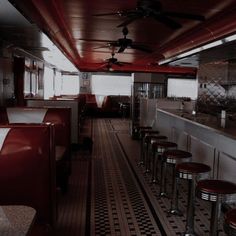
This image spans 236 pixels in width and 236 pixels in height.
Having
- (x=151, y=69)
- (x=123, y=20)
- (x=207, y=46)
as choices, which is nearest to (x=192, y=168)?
(x=207, y=46)

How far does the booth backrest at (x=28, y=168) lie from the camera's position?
7.56 feet

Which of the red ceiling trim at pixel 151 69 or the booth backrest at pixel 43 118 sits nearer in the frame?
the booth backrest at pixel 43 118

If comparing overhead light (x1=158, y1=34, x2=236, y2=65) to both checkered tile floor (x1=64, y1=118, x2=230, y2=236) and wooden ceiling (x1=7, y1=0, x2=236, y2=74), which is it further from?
checkered tile floor (x1=64, y1=118, x2=230, y2=236)

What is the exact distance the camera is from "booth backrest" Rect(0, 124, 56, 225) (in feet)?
7.56

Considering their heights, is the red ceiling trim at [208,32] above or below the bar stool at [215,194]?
above

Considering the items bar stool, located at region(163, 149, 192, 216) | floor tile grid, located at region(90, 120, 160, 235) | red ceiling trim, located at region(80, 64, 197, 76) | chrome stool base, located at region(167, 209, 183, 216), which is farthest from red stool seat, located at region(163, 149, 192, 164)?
red ceiling trim, located at region(80, 64, 197, 76)

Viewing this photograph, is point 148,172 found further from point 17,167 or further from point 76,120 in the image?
point 17,167

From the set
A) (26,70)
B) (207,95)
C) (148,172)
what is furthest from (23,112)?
(207,95)

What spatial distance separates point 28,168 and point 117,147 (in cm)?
552

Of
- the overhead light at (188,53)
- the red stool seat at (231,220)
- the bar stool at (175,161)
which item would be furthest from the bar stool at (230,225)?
the overhead light at (188,53)

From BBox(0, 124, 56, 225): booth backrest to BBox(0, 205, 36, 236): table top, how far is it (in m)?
0.81

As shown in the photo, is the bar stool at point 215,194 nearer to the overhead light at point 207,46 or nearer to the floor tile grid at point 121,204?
the floor tile grid at point 121,204

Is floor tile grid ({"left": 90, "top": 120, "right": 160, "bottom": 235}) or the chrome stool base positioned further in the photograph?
the chrome stool base

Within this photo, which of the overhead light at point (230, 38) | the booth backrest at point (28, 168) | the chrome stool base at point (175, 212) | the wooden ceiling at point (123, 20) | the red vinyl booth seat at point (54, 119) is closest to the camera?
the booth backrest at point (28, 168)
